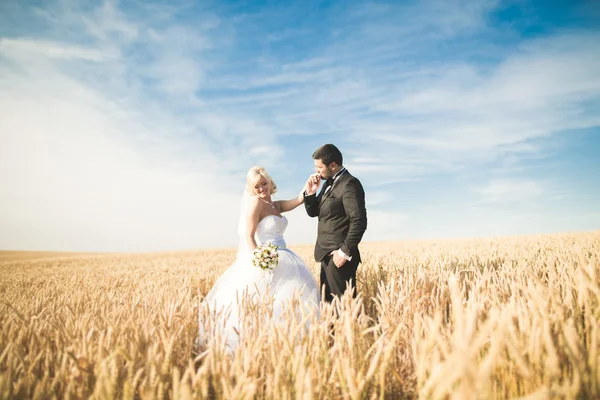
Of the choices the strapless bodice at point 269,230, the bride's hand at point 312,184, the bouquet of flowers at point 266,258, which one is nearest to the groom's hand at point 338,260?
the bouquet of flowers at point 266,258

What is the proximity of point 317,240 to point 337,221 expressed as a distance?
49 centimetres

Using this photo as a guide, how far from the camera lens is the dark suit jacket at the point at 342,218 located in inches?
169

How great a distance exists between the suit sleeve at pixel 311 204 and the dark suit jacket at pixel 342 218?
0.28m

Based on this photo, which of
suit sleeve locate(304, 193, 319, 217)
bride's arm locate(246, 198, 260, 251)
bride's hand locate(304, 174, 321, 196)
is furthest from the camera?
suit sleeve locate(304, 193, 319, 217)

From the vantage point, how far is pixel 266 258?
4441 millimetres

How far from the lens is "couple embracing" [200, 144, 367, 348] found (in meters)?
4.34

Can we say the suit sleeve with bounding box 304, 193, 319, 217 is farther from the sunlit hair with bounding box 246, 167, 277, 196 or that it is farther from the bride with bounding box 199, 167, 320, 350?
the sunlit hair with bounding box 246, 167, 277, 196

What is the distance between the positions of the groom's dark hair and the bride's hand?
409 millimetres

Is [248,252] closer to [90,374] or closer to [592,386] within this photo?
[90,374]

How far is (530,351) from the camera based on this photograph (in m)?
1.67

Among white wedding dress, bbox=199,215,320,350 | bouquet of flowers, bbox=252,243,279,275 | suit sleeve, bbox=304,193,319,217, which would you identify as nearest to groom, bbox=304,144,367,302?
suit sleeve, bbox=304,193,319,217

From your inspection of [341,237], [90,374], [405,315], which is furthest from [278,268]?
[90,374]

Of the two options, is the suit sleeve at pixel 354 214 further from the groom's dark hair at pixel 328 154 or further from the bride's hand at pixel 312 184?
the bride's hand at pixel 312 184

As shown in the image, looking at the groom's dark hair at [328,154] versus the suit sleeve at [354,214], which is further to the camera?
the groom's dark hair at [328,154]
